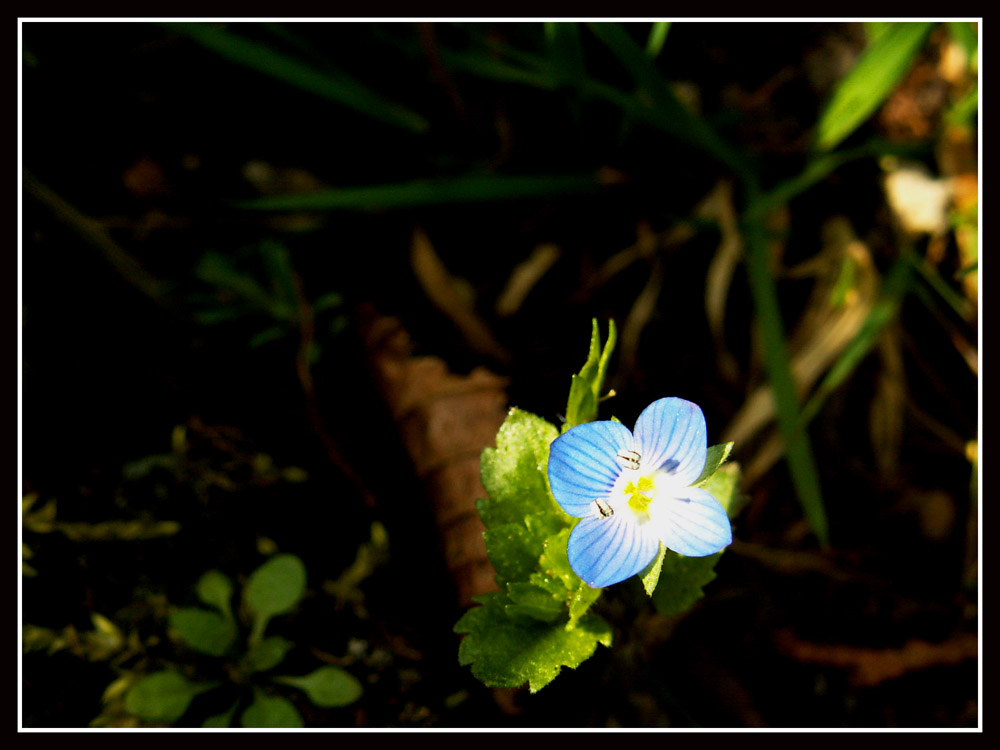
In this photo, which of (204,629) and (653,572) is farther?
(204,629)

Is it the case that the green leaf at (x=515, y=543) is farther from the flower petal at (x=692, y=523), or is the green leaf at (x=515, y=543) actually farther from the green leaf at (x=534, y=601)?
the flower petal at (x=692, y=523)

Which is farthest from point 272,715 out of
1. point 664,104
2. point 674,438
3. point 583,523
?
point 664,104

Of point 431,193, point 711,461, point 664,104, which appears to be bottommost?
point 711,461

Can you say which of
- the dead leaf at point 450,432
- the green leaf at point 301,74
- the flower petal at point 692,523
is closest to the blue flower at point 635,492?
the flower petal at point 692,523

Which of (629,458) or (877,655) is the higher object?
(629,458)

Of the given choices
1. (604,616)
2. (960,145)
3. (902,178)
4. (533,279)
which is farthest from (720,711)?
(960,145)

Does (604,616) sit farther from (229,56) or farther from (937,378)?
(229,56)

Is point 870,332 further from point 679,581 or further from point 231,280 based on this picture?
point 231,280
